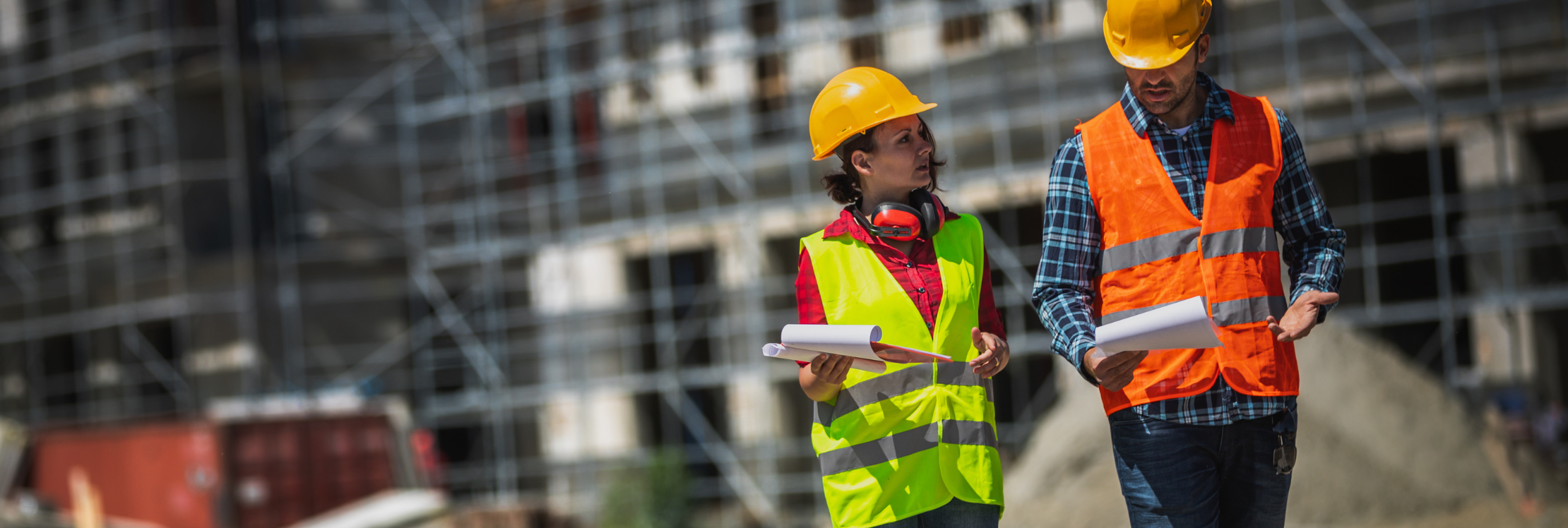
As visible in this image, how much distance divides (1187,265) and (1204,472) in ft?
1.23

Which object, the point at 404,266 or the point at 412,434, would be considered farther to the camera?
the point at 404,266

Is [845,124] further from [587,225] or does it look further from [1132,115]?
[587,225]

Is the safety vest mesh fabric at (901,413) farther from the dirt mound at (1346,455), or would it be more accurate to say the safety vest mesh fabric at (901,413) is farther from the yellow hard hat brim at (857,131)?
the dirt mound at (1346,455)

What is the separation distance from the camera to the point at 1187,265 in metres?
2.67

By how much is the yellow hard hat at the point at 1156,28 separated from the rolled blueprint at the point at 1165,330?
0.52m

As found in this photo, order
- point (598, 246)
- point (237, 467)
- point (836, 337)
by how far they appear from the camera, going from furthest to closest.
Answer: point (598, 246), point (237, 467), point (836, 337)

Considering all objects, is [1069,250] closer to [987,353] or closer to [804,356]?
[987,353]

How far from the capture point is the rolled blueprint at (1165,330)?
92.3 inches

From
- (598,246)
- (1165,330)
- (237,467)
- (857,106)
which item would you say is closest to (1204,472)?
(1165,330)

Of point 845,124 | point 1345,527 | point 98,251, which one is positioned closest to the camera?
point 845,124

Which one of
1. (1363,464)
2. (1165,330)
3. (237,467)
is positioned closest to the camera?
(1165,330)

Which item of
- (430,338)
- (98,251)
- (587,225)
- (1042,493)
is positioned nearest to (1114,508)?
(1042,493)

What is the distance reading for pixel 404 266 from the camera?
19.2 meters

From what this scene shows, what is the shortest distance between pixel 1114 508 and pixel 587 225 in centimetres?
932
